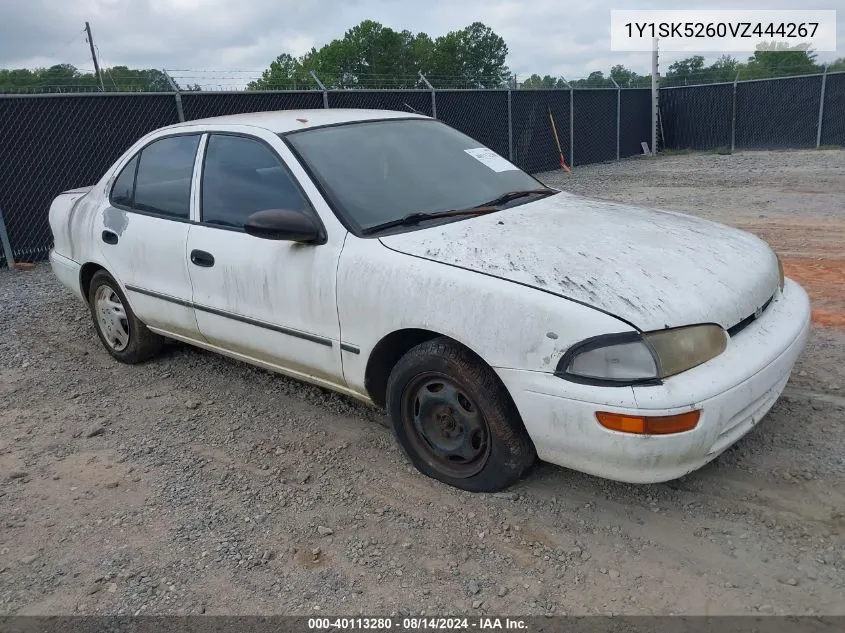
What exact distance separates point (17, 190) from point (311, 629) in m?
8.06

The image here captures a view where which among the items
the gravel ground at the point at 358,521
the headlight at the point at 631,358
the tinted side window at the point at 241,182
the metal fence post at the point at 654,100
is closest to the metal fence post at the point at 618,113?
the metal fence post at the point at 654,100

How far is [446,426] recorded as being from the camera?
10.3 feet

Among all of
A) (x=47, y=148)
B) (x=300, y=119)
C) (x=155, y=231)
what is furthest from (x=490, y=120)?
(x=155, y=231)

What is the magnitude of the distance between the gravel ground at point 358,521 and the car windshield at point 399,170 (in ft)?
4.03

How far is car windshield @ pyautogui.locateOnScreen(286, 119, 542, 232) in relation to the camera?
352 cm

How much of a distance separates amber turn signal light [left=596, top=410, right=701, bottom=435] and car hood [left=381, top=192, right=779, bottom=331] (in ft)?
1.08

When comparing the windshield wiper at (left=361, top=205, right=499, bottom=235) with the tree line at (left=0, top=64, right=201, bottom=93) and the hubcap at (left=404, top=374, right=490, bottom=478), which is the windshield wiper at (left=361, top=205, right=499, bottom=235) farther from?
the tree line at (left=0, top=64, right=201, bottom=93)

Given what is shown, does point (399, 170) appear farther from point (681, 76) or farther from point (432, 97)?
point (681, 76)

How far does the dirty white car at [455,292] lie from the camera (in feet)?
8.61

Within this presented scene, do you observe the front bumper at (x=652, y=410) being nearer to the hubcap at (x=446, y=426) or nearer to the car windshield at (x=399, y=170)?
the hubcap at (x=446, y=426)

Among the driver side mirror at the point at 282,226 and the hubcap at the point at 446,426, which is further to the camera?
the driver side mirror at the point at 282,226

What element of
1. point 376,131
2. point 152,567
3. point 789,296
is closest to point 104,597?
point 152,567

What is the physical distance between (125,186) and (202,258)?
1.21 m

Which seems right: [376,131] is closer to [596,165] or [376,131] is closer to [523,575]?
[523,575]
